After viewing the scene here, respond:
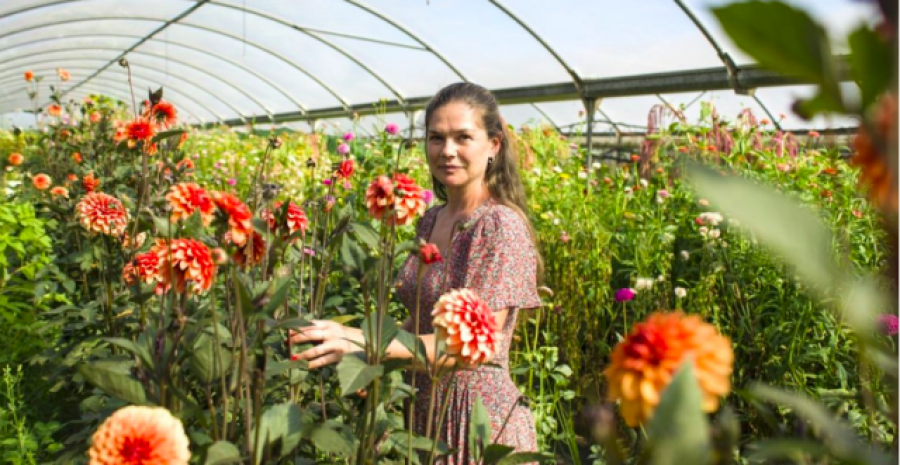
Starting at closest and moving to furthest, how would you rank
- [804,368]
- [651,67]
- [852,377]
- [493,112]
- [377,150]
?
[493,112] → [852,377] → [804,368] → [377,150] → [651,67]

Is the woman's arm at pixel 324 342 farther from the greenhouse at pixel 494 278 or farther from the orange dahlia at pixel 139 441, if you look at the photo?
the orange dahlia at pixel 139 441

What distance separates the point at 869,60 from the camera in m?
0.19

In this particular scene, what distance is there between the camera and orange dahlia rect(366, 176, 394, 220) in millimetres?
1008

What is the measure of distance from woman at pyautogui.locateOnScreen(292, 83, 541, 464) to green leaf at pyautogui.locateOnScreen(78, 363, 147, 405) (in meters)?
0.81

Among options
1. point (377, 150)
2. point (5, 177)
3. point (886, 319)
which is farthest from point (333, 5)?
point (886, 319)

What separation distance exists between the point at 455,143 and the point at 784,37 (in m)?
1.84

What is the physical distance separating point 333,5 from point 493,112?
6.71 m

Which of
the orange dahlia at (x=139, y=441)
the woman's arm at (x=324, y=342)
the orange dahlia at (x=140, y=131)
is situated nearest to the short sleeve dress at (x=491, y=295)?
the woman's arm at (x=324, y=342)

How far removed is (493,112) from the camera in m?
2.12

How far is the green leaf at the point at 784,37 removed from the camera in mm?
183

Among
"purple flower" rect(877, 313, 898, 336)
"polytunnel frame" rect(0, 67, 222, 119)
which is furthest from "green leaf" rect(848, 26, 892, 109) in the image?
"polytunnel frame" rect(0, 67, 222, 119)

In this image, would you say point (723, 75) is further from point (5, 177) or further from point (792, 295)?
point (5, 177)

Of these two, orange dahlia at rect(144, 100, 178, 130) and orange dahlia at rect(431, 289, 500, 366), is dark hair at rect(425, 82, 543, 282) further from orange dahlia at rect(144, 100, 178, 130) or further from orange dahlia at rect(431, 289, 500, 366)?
orange dahlia at rect(431, 289, 500, 366)

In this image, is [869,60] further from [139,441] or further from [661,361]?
[139,441]
